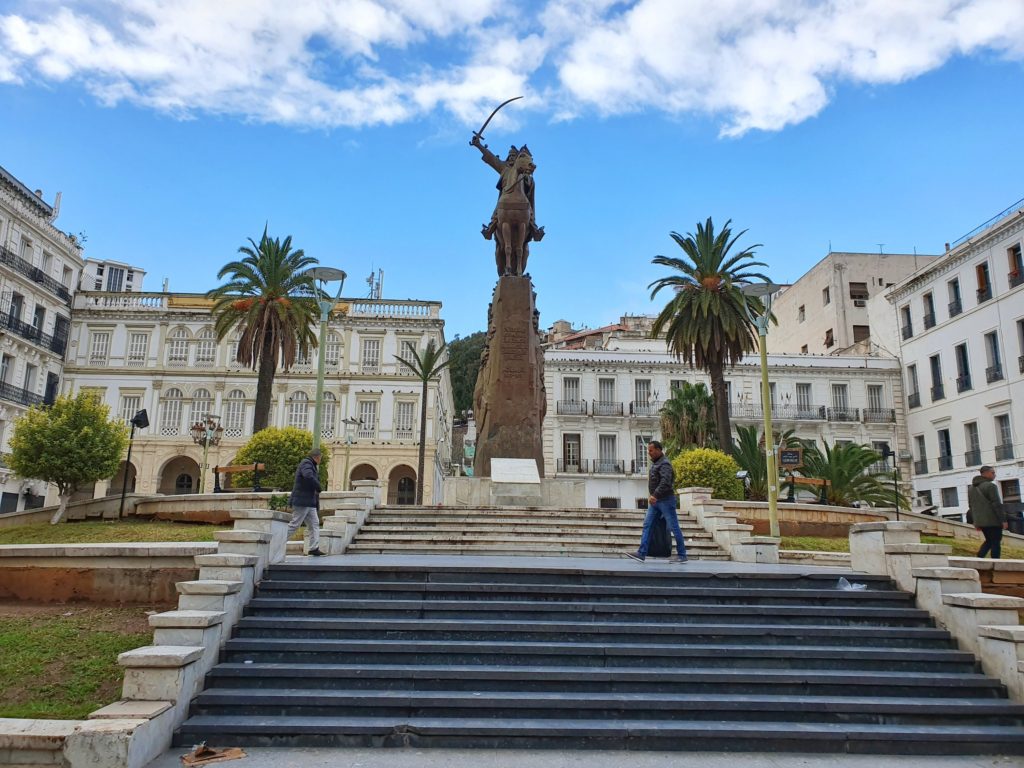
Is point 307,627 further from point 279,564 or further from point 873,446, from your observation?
point 873,446

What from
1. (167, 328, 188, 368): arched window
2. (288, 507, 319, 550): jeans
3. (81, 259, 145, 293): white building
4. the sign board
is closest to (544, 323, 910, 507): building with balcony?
the sign board

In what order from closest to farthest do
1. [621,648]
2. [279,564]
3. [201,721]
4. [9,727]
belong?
[9,727]
[201,721]
[621,648]
[279,564]

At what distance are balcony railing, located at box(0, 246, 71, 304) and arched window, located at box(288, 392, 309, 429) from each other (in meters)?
14.8

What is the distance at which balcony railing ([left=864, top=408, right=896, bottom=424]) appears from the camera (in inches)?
1676

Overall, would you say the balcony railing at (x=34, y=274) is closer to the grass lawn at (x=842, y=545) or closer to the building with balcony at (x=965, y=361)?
the grass lawn at (x=842, y=545)

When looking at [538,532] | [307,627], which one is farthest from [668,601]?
[538,532]

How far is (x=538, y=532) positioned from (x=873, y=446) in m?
36.2

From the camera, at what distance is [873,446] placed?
42031 millimetres

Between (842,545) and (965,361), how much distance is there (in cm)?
2791

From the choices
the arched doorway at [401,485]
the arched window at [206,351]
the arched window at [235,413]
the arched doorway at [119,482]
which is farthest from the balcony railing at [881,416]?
the arched doorway at [119,482]

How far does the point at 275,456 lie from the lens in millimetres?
19766

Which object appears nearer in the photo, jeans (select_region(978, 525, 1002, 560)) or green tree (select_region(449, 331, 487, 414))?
jeans (select_region(978, 525, 1002, 560))

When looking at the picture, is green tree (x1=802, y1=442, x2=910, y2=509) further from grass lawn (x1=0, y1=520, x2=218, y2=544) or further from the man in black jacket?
grass lawn (x1=0, y1=520, x2=218, y2=544)

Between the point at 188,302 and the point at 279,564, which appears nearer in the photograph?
the point at 279,564
